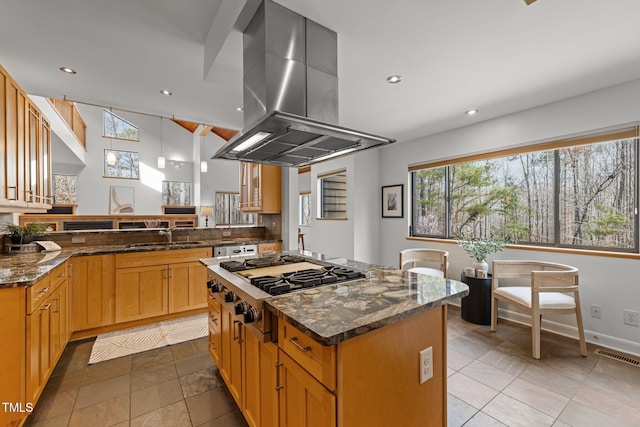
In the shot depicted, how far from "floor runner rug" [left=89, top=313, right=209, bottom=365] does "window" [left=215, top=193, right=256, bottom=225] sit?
7188 mm

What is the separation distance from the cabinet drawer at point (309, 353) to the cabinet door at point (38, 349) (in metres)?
1.67

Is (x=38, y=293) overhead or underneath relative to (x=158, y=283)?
overhead

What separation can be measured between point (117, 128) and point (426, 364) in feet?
37.9

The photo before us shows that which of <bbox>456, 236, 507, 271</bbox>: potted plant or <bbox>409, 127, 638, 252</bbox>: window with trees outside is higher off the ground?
<bbox>409, 127, 638, 252</bbox>: window with trees outside

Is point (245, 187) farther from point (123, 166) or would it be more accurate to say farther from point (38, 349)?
point (123, 166)

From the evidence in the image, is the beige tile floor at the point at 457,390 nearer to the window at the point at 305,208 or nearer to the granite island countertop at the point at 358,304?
the granite island countertop at the point at 358,304

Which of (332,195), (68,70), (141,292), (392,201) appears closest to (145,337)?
(141,292)

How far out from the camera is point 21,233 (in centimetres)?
271

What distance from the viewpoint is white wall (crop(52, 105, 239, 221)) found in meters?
8.92

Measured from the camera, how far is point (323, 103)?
1.75m

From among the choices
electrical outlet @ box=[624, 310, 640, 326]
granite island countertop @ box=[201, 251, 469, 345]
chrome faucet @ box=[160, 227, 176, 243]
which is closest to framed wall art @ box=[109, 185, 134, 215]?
chrome faucet @ box=[160, 227, 176, 243]

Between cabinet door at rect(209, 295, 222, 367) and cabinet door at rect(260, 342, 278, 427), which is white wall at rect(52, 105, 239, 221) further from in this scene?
cabinet door at rect(260, 342, 278, 427)

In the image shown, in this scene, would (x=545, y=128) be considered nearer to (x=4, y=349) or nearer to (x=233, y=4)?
(x=233, y=4)

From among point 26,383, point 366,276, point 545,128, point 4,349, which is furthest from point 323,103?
point 545,128
